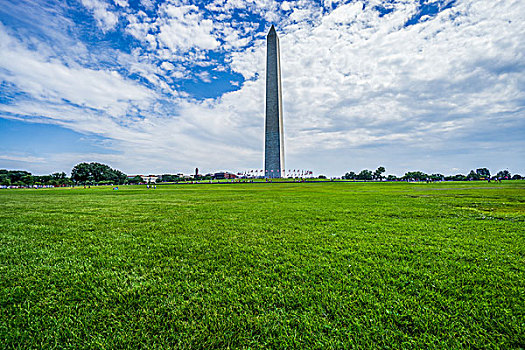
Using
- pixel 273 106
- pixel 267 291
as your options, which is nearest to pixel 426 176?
pixel 273 106

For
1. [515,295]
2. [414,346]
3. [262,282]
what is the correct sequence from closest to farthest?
[414,346]
[515,295]
[262,282]

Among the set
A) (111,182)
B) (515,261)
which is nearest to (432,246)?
(515,261)

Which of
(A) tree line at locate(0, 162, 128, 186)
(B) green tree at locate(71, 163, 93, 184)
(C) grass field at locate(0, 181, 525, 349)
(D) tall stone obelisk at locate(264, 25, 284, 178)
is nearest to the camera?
(C) grass field at locate(0, 181, 525, 349)

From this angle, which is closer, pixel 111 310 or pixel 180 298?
pixel 111 310

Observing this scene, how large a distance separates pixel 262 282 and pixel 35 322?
2700mm

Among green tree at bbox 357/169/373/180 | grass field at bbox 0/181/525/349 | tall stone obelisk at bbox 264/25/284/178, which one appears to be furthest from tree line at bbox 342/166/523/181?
grass field at bbox 0/181/525/349

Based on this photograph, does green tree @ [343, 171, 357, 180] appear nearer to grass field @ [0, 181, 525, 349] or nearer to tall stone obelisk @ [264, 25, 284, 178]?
tall stone obelisk @ [264, 25, 284, 178]

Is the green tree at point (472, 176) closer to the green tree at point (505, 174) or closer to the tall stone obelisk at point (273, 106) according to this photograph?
the green tree at point (505, 174)

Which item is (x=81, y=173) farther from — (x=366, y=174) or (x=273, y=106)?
(x=366, y=174)

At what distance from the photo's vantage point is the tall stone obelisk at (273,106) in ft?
204

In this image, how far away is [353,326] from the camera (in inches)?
97.1

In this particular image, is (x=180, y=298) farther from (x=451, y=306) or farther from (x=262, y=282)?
(x=451, y=306)

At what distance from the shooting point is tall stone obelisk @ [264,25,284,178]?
204 ft

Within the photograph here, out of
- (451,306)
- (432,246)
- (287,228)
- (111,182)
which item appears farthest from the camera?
(111,182)
